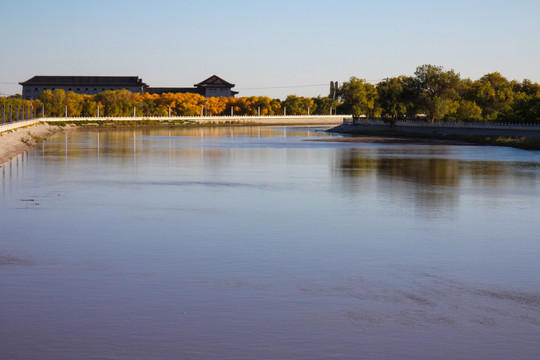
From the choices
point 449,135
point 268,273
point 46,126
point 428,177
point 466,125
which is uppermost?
point 466,125

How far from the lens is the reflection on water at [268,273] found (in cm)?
1212

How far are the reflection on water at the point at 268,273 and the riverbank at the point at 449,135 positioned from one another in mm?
54731

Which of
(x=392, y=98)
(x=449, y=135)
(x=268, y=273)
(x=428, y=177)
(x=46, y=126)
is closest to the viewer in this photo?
(x=268, y=273)

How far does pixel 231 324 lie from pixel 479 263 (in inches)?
322

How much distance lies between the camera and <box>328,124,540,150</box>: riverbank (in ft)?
288

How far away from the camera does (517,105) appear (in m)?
104

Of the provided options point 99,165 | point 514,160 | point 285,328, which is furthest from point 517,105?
point 285,328

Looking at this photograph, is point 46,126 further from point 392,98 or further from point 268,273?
point 268,273

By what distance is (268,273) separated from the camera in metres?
17.0

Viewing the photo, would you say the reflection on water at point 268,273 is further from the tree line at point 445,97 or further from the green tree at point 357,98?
the green tree at point 357,98

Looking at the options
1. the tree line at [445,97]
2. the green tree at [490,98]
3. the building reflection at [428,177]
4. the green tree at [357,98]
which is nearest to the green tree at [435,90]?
the tree line at [445,97]

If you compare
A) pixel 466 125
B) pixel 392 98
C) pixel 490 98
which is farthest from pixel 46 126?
pixel 490 98

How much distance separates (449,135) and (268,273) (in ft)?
319

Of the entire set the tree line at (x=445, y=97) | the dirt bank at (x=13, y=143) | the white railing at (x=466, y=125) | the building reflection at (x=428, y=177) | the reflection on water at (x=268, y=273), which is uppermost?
the tree line at (x=445, y=97)
